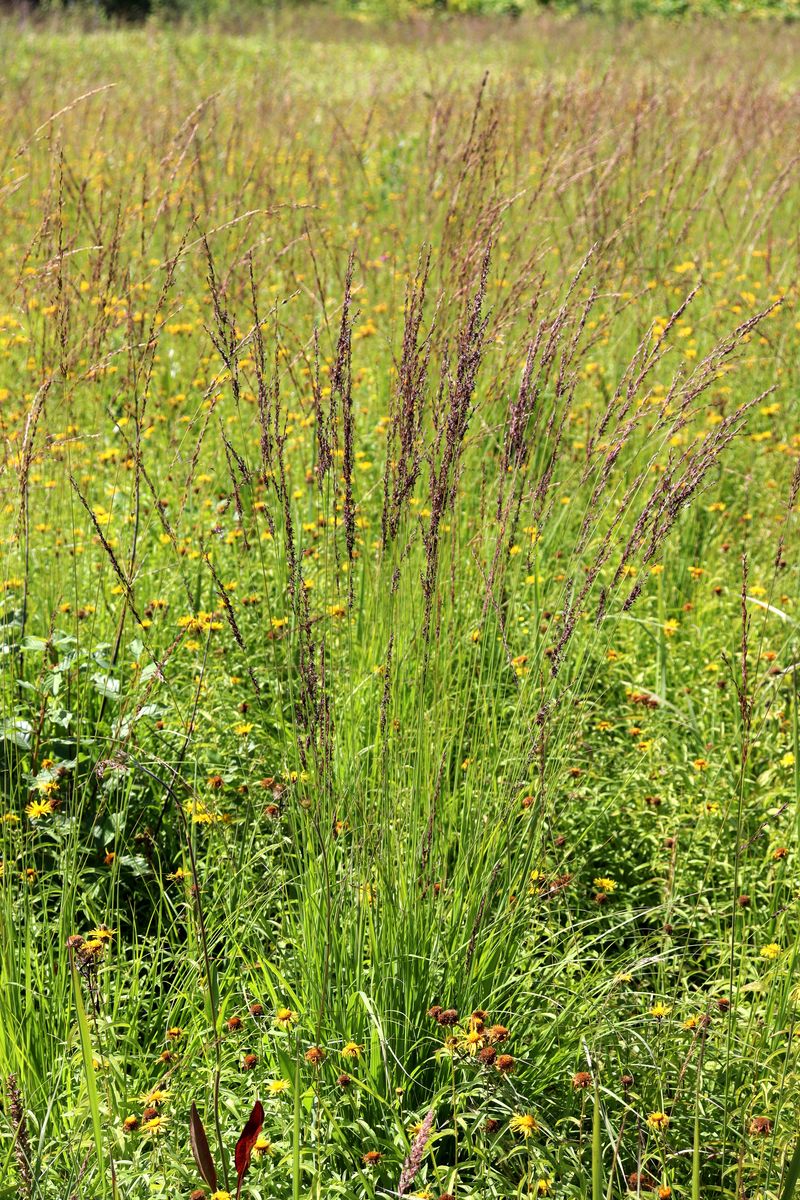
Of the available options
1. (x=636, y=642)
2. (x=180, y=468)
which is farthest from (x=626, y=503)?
(x=180, y=468)

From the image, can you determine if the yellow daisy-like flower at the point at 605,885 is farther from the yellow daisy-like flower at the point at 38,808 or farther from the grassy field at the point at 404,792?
the yellow daisy-like flower at the point at 38,808

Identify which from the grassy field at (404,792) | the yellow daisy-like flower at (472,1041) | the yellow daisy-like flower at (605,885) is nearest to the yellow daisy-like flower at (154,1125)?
the grassy field at (404,792)

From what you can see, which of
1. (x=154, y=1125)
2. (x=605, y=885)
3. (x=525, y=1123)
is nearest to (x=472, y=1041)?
(x=525, y=1123)

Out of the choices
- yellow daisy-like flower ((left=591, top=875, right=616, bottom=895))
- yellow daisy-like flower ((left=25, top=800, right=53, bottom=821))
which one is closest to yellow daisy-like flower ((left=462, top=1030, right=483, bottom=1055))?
yellow daisy-like flower ((left=591, top=875, right=616, bottom=895))

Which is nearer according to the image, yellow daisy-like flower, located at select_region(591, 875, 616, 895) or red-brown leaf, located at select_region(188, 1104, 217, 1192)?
red-brown leaf, located at select_region(188, 1104, 217, 1192)

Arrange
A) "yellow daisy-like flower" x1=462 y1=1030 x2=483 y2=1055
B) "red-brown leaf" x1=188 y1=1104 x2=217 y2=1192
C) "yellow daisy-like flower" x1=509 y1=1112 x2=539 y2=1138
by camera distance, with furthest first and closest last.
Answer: "yellow daisy-like flower" x1=462 y1=1030 x2=483 y2=1055 < "yellow daisy-like flower" x1=509 y1=1112 x2=539 y2=1138 < "red-brown leaf" x1=188 y1=1104 x2=217 y2=1192

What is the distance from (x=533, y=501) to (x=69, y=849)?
0.94 metres

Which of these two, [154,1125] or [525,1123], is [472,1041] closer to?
[525,1123]

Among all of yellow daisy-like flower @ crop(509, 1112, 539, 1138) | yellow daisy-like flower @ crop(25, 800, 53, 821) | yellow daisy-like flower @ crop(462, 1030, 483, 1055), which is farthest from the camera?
yellow daisy-like flower @ crop(25, 800, 53, 821)

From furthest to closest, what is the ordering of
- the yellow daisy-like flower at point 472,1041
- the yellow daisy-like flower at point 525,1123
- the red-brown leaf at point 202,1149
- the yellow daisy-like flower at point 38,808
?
the yellow daisy-like flower at point 38,808, the yellow daisy-like flower at point 472,1041, the yellow daisy-like flower at point 525,1123, the red-brown leaf at point 202,1149

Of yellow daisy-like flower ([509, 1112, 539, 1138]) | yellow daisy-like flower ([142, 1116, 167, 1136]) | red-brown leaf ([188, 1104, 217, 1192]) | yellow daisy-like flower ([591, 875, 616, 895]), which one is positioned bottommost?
yellow daisy-like flower ([591, 875, 616, 895])

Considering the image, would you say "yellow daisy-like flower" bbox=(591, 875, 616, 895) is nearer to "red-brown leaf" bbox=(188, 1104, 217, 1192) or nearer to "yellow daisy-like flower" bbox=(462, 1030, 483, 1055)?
"yellow daisy-like flower" bbox=(462, 1030, 483, 1055)

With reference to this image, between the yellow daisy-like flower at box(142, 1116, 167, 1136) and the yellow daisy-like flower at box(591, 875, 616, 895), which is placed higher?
the yellow daisy-like flower at box(142, 1116, 167, 1136)

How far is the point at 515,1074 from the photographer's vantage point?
167 centimetres
